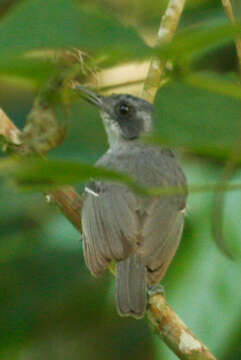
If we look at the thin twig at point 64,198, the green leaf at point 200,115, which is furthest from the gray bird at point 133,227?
the green leaf at point 200,115

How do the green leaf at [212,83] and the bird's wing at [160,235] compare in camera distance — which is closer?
the green leaf at [212,83]

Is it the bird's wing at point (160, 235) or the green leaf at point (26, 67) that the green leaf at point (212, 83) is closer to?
the green leaf at point (26, 67)

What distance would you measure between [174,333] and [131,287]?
0.89 metres

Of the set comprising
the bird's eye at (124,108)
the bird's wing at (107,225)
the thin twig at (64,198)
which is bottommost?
the bird's wing at (107,225)

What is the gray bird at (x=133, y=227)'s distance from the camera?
3.27 metres

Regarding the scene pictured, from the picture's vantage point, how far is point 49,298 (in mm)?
4484

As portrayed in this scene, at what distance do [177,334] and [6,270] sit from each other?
2.42 meters

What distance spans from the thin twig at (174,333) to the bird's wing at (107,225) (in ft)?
1.47

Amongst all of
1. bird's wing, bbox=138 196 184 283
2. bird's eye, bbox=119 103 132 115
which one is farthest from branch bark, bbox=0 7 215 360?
bird's eye, bbox=119 103 132 115

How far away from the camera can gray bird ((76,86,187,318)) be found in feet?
10.7

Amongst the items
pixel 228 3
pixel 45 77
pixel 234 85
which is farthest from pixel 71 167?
pixel 228 3

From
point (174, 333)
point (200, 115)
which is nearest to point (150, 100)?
point (200, 115)

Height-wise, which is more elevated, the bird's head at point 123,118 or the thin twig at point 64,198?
the thin twig at point 64,198

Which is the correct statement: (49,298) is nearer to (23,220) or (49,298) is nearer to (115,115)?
(23,220)
